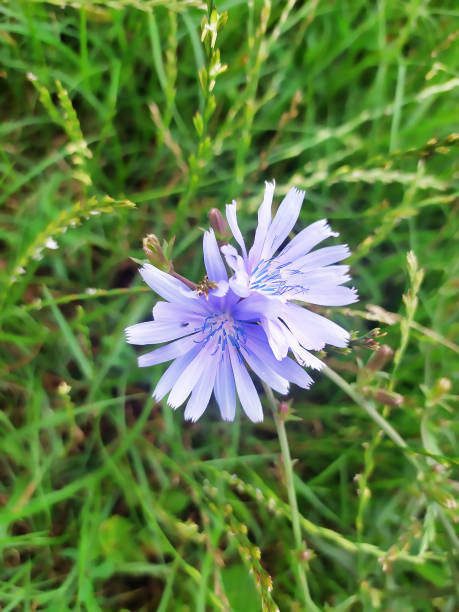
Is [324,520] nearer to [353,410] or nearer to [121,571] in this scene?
[353,410]

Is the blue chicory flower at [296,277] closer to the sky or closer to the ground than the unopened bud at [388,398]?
closer to the sky

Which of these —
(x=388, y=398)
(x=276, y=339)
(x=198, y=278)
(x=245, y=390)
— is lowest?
(x=388, y=398)

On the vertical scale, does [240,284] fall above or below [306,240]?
below

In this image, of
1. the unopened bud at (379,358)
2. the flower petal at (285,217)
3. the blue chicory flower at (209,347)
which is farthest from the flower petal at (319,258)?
the unopened bud at (379,358)

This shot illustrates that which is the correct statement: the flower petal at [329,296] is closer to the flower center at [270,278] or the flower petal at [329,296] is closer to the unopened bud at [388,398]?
the flower center at [270,278]

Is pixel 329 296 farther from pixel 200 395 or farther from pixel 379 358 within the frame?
pixel 200 395

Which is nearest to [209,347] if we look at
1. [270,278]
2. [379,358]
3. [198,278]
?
[270,278]

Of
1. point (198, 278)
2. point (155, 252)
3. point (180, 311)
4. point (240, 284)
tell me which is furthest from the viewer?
point (198, 278)
